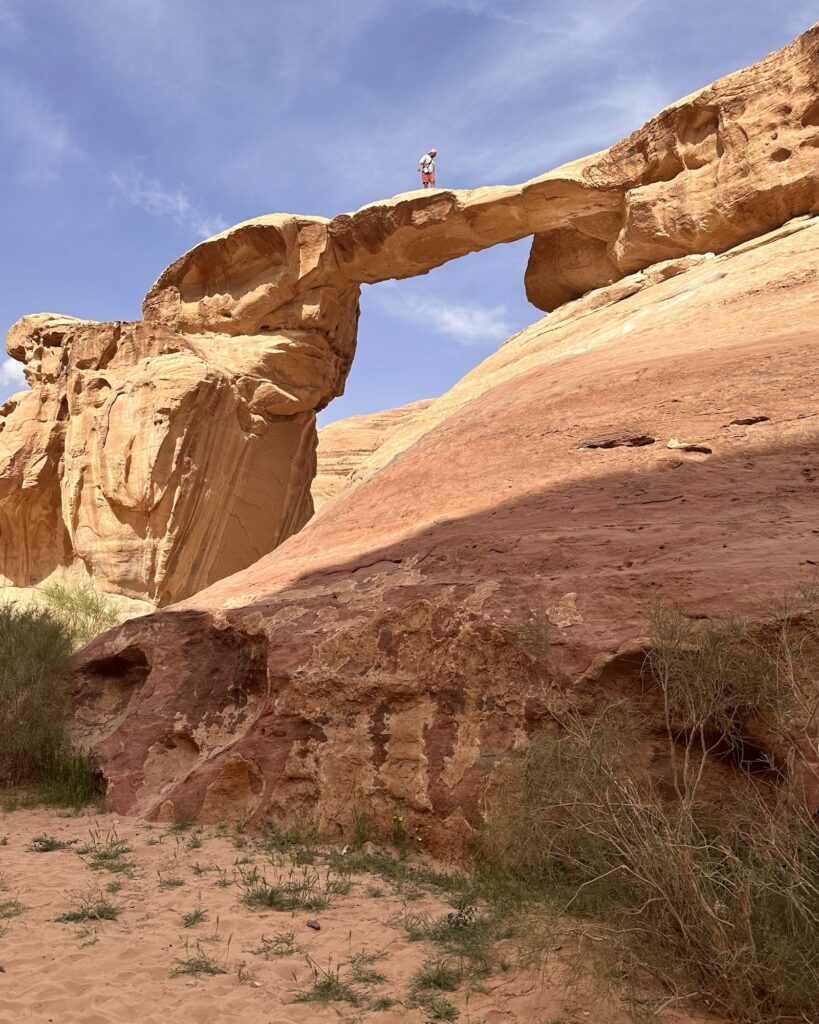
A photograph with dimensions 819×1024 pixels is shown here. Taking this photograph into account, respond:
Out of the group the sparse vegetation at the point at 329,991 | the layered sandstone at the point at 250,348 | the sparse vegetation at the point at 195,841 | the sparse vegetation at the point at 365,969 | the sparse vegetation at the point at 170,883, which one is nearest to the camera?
the sparse vegetation at the point at 329,991

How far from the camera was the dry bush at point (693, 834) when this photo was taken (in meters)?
2.99

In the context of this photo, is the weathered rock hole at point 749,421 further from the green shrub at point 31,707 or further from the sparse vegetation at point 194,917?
the green shrub at point 31,707

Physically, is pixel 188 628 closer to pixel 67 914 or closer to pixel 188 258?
pixel 67 914

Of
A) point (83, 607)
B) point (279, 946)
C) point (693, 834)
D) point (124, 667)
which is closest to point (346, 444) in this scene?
point (83, 607)

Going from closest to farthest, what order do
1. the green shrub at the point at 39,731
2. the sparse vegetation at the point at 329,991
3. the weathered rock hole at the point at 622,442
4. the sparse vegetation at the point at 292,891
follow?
1. the sparse vegetation at the point at 329,991
2. the sparse vegetation at the point at 292,891
3. the green shrub at the point at 39,731
4. the weathered rock hole at the point at 622,442

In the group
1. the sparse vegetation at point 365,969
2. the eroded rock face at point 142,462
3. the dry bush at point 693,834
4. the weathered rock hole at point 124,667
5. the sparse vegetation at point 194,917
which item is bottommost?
the sparse vegetation at point 365,969

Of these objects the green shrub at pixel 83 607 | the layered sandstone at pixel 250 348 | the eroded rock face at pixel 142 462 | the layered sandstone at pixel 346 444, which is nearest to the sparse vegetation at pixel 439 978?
the green shrub at pixel 83 607

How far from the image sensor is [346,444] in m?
30.9

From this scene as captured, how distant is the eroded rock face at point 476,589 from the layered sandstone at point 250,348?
174 inches

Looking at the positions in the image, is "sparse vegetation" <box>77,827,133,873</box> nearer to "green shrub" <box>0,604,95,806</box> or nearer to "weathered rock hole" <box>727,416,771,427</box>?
"green shrub" <box>0,604,95,806</box>

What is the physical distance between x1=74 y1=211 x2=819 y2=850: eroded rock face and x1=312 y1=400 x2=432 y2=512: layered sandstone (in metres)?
17.9

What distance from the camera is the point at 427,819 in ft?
17.2

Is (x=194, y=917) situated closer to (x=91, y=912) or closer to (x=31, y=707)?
(x=91, y=912)

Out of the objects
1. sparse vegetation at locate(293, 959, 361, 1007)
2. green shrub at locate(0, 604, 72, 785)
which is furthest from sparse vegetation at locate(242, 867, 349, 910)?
green shrub at locate(0, 604, 72, 785)
